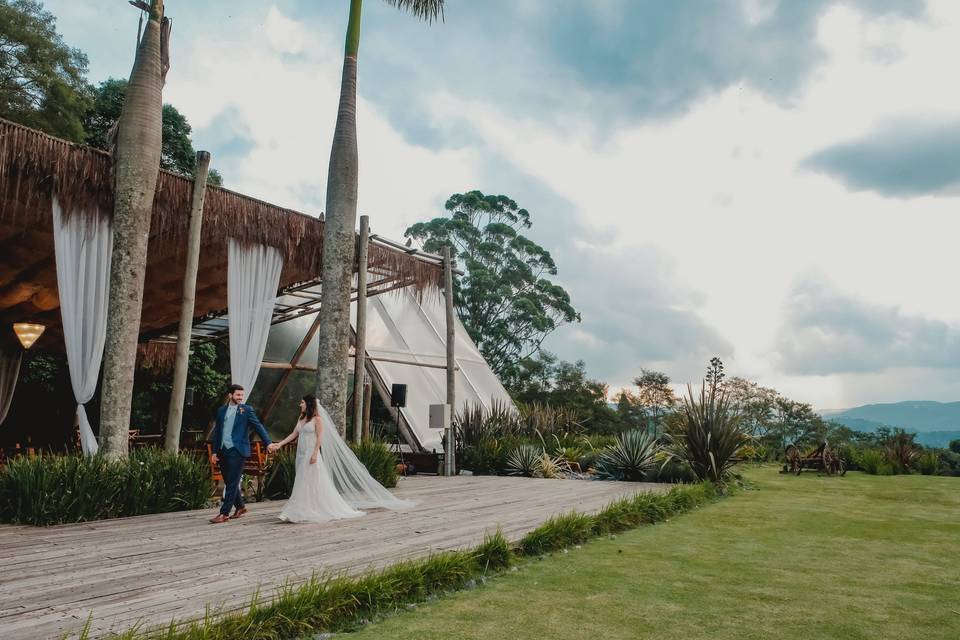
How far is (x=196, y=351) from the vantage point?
1702cm

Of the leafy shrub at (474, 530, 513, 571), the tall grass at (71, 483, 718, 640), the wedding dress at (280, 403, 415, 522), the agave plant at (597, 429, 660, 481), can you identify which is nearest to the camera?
the tall grass at (71, 483, 718, 640)

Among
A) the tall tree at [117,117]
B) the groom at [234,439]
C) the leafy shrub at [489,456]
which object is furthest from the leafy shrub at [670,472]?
the tall tree at [117,117]

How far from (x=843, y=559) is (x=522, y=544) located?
2.55m

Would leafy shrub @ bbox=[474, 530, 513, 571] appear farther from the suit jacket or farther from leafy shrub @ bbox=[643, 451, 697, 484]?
leafy shrub @ bbox=[643, 451, 697, 484]

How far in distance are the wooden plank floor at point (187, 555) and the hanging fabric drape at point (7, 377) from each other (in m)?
9.23

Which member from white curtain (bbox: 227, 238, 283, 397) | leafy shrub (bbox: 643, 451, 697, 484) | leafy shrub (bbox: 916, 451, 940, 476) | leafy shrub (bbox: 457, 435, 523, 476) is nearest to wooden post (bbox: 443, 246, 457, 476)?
leafy shrub (bbox: 457, 435, 523, 476)

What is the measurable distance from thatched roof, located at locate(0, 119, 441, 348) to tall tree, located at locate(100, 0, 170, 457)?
0.31 meters

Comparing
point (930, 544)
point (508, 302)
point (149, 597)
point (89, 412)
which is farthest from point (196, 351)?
point (508, 302)

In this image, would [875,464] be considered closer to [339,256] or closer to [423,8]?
[339,256]

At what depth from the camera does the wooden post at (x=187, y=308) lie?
23.7 ft

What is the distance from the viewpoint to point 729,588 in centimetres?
411

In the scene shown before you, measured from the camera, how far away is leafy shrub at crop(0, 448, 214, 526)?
18.2ft

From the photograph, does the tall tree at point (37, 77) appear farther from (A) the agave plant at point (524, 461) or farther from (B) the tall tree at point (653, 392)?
(B) the tall tree at point (653, 392)

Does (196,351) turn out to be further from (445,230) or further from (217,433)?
(445,230)
